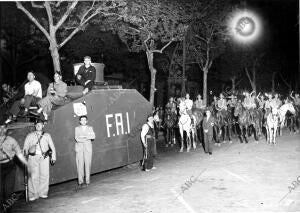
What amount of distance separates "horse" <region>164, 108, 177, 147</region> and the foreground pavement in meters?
4.05

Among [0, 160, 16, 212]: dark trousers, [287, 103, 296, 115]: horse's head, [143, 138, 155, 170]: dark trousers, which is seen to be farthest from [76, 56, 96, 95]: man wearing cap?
[287, 103, 296, 115]: horse's head

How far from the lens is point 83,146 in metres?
10.4

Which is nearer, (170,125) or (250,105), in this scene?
(170,125)

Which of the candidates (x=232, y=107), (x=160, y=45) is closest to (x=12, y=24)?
(x=160, y=45)

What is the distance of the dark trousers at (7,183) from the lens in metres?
8.20

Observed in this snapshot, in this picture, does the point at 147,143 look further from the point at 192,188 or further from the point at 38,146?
the point at 38,146

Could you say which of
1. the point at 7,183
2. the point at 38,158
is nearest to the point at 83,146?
the point at 38,158

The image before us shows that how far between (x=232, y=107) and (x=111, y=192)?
1230 cm

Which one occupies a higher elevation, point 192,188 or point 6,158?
point 6,158

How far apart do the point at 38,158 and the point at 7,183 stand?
0.87 metres

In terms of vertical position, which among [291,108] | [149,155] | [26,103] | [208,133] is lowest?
[149,155]

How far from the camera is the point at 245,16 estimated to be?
33.2 m

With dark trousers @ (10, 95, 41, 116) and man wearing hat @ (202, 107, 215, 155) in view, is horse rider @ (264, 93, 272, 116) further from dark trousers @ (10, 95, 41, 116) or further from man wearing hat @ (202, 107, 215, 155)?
dark trousers @ (10, 95, 41, 116)

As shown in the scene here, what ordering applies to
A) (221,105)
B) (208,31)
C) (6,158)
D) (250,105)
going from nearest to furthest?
1. (6,158)
2. (250,105)
3. (221,105)
4. (208,31)
